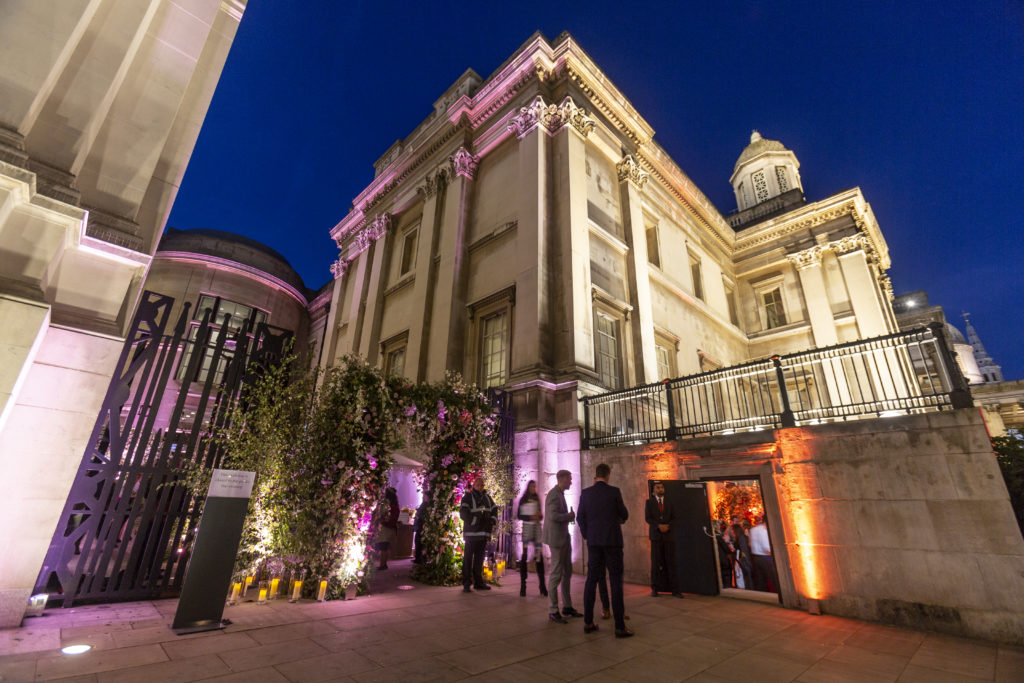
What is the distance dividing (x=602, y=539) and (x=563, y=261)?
28.8ft

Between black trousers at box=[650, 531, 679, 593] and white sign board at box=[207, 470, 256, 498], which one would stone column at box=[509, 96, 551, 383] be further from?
white sign board at box=[207, 470, 256, 498]

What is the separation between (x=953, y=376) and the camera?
573 cm

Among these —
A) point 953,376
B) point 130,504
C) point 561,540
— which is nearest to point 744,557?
point 953,376

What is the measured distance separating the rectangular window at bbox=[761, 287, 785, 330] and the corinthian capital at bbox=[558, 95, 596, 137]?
1413cm

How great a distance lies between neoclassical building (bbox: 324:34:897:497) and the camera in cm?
1215

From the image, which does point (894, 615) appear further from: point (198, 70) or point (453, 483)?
point (198, 70)

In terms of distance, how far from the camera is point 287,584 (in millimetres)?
6258

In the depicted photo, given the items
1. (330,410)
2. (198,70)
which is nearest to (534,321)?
(330,410)

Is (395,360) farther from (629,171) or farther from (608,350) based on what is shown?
(629,171)

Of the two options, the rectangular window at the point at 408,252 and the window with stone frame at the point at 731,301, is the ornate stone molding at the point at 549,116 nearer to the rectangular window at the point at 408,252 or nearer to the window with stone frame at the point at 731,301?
the rectangular window at the point at 408,252

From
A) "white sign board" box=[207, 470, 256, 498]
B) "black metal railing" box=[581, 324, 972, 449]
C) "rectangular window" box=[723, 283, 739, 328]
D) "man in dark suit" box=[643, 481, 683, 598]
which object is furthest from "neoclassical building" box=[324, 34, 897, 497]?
"white sign board" box=[207, 470, 256, 498]

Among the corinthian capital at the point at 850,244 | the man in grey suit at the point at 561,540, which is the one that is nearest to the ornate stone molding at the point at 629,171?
the corinthian capital at the point at 850,244

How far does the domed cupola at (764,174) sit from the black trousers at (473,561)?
2879 centimetres

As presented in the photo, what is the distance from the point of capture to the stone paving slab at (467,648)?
3430mm
